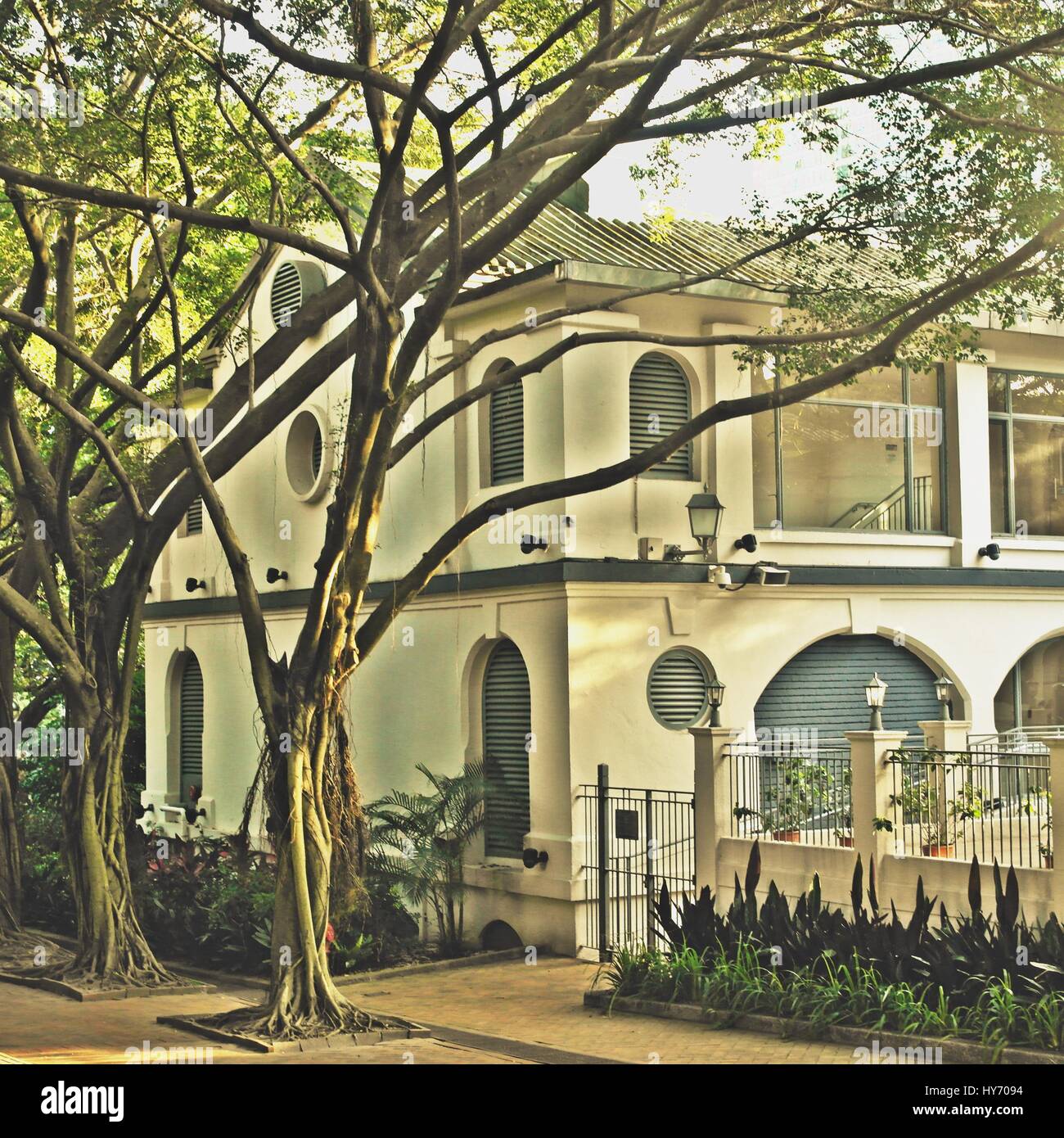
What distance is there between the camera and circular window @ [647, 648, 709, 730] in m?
17.3

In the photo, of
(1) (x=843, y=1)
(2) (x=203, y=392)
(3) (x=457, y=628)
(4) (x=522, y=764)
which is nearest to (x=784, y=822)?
(4) (x=522, y=764)

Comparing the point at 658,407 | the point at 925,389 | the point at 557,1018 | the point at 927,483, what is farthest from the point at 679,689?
the point at 925,389

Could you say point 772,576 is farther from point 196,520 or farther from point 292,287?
point 196,520

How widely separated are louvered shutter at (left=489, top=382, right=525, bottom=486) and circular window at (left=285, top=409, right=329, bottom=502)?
157 inches

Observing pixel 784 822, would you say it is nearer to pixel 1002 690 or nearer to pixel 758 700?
pixel 758 700

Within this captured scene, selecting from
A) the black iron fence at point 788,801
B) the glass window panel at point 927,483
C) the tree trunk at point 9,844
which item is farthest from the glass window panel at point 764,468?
the tree trunk at point 9,844

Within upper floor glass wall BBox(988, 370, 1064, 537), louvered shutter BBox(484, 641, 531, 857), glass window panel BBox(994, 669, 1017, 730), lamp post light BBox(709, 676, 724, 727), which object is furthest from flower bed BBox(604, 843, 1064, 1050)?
upper floor glass wall BBox(988, 370, 1064, 537)

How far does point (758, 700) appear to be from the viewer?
18.2 m

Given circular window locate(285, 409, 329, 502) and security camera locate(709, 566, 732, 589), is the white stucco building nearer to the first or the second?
circular window locate(285, 409, 329, 502)

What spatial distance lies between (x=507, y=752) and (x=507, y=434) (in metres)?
3.69

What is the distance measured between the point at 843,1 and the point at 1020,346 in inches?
335

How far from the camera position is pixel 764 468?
18484 mm

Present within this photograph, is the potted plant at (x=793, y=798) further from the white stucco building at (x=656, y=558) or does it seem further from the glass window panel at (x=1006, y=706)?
the glass window panel at (x=1006, y=706)

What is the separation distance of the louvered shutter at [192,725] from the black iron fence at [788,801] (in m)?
11.5
